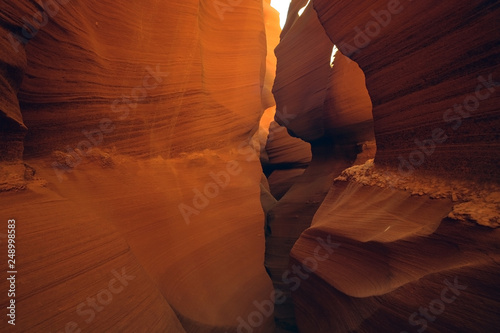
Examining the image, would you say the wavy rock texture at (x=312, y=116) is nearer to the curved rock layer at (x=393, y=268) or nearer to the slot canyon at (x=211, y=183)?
the slot canyon at (x=211, y=183)

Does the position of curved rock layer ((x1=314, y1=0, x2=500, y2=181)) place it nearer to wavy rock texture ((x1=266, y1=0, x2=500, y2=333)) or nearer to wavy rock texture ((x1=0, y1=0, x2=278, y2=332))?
wavy rock texture ((x1=266, y1=0, x2=500, y2=333))

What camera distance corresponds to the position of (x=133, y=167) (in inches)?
151

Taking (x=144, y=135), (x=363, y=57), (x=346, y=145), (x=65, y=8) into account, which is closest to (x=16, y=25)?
(x=65, y=8)

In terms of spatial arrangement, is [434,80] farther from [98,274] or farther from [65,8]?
[65,8]

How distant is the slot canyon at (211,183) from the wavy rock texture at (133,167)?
2 centimetres

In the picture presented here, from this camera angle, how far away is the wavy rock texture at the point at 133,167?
2.23 metres

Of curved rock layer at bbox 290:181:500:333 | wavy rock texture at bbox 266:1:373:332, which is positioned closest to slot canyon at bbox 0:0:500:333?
curved rock layer at bbox 290:181:500:333

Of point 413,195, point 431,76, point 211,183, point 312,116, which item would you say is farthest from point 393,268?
point 312,116

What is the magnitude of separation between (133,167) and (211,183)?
155cm

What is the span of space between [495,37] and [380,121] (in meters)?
1.44

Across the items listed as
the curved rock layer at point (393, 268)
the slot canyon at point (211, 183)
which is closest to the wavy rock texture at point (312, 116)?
the slot canyon at point (211, 183)

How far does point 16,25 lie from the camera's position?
A: 2393 mm

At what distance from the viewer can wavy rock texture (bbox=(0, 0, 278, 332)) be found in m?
2.23

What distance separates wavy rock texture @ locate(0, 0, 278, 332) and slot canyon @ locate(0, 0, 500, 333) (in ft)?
0.07
